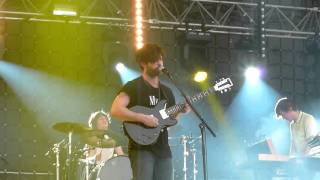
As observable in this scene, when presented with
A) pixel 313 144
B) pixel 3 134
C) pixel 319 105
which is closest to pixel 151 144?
pixel 313 144

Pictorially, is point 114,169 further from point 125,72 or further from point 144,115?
point 125,72

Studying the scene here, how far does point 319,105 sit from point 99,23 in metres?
5.35

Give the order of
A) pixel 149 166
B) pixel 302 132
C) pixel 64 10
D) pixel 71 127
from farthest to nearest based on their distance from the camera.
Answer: pixel 64 10 < pixel 71 127 < pixel 302 132 < pixel 149 166

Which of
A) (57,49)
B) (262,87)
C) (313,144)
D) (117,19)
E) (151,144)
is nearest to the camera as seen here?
(151,144)

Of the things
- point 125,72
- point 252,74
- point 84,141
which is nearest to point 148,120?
point 84,141

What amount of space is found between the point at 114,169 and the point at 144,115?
302 centimetres

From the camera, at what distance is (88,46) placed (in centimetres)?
1238

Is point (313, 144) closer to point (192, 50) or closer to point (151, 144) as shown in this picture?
point (151, 144)

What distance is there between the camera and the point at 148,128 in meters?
5.16

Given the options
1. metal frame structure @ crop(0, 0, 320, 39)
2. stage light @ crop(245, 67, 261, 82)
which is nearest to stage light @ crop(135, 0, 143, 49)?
metal frame structure @ crop(0, 0, 320, 39)

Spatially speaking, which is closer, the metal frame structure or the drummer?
the drummer

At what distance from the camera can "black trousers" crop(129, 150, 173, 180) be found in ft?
16.2

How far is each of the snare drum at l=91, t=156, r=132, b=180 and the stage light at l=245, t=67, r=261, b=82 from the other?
513cm

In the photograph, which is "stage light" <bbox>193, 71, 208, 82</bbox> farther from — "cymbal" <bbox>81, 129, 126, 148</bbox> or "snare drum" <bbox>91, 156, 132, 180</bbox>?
"snare drum" <bbox>91, 156, 132, 180</bbox>
